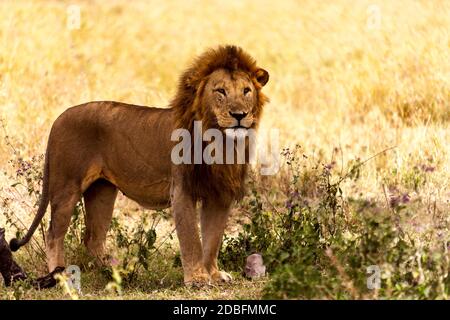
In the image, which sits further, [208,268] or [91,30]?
[91,30]

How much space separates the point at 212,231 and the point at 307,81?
7655 millimetres

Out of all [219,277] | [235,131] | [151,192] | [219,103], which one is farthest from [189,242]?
[219,103]

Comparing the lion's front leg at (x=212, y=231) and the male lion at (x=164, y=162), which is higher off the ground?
the male lion at (x=164, y=162)

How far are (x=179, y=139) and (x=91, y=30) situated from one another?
9.94 meters

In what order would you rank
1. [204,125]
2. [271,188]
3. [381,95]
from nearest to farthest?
1. [204,125]
2. [271,188]
3. [381,95]

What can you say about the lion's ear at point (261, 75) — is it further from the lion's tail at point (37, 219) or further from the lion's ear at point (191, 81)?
the lion's tail at point (37, 219)

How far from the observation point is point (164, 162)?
6.36m

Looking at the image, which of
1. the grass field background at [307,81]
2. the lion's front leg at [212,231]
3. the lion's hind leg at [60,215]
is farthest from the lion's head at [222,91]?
the grass field background at [307,81]

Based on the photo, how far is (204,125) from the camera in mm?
6125

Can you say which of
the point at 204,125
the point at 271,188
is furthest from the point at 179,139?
the point at 271,188

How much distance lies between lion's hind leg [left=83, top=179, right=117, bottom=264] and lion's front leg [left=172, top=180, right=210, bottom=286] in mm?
757

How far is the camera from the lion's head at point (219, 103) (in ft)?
19.9

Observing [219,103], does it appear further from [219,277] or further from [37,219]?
[37,219]
